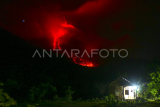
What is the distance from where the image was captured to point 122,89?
22328 mm

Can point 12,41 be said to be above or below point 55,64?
above

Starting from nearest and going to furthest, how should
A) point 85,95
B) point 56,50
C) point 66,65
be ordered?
1. point 85,95
2. point 66,65
3. point 56,50

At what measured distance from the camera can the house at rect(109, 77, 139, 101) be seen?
22.0m

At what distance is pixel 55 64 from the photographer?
4075cm

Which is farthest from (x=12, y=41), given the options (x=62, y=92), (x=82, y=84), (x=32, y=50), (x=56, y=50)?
(x=62, y=92)

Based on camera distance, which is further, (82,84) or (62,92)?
(82,84)

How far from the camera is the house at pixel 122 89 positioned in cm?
2198

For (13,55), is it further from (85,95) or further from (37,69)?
(85,95)

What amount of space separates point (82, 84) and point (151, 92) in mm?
15053

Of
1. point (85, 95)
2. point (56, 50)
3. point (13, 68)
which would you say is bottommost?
point (85, 95)

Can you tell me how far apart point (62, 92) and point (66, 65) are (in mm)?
18661

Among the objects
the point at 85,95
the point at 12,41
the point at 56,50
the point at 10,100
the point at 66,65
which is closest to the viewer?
the point at 10,100

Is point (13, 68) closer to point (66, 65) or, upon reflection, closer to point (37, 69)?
point (37, 69)

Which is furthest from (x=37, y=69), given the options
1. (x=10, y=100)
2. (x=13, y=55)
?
(x=10, y=100)
